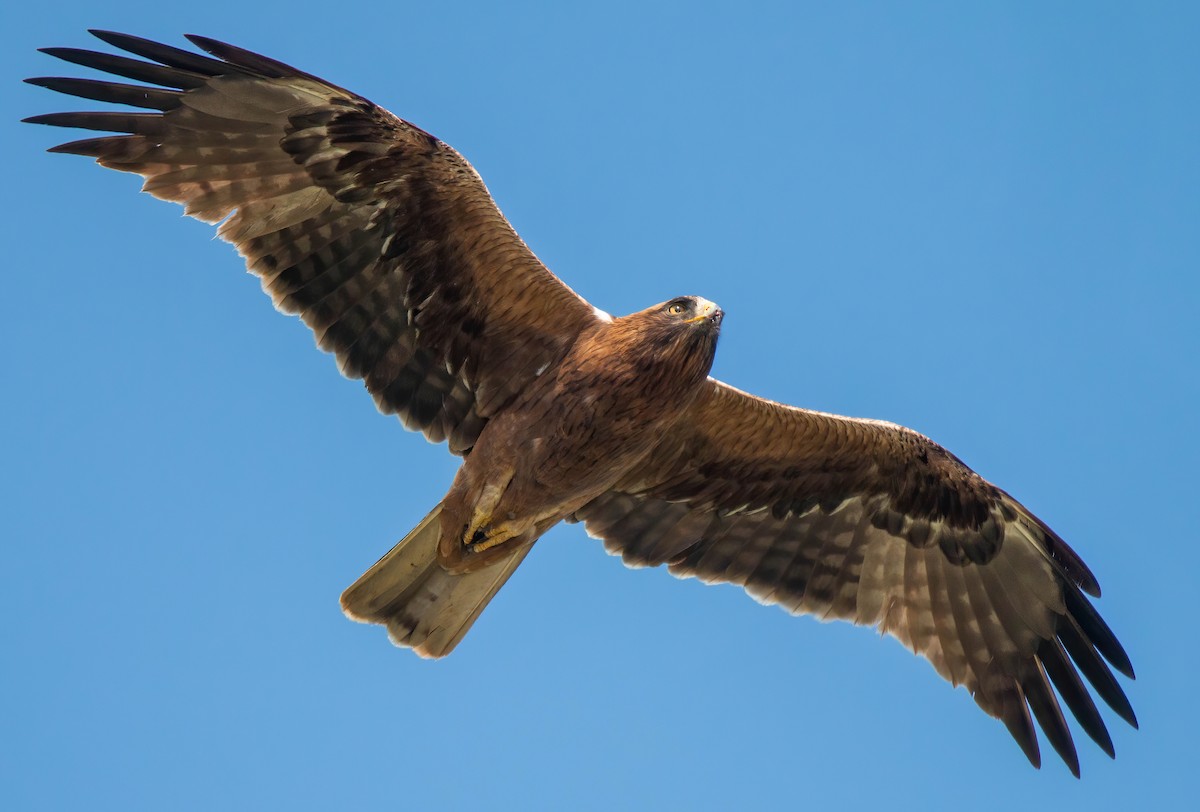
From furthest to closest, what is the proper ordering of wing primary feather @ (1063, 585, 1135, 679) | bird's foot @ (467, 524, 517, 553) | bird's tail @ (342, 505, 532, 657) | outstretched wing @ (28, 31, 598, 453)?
wing primary feather @ (1063, 585, 1135, 679) → bird's tail @ (342, 505, 532, 657) → bird's foot @ (467, 524, 517, 553) → outstretched wing @ (28, 31, 598, 453)

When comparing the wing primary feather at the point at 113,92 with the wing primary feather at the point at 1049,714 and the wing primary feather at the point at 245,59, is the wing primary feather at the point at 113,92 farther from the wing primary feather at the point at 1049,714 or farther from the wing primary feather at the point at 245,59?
the wing primary feather at the point at 1049,714

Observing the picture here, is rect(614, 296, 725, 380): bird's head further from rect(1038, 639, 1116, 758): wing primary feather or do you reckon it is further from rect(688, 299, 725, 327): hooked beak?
rect(1038, 639, 1116, 758): wing primary feather

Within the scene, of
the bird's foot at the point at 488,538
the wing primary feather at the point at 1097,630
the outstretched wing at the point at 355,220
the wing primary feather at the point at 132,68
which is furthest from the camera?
the wing primary feather at the point at 1097,630

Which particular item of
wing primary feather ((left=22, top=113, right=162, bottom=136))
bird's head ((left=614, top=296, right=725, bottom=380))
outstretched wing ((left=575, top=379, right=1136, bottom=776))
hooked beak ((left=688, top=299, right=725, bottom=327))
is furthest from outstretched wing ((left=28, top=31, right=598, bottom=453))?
outstretched wing ((left=575, top=379, right=1136, bottom=776))

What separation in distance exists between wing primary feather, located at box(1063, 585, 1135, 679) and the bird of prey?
2cm

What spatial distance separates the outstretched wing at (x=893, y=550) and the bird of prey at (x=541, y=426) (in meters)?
0.02

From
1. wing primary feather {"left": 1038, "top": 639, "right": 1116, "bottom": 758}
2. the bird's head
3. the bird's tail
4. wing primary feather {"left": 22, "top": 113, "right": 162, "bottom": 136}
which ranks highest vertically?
wing primary feather {"left": 1038, "top": 639, "right": 1116, "bottom": 758}

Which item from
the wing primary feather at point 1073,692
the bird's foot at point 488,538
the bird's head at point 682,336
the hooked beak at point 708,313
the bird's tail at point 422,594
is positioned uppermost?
the wing primary feather at point 1073,692

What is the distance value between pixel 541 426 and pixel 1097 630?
14.4ft

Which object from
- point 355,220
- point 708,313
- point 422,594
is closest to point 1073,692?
point 708,313

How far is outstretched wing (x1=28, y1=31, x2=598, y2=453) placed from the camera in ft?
31.8

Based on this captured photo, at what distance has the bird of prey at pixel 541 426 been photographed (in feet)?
31.8

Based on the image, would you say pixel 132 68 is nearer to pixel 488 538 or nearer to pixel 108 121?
pixel 108 121

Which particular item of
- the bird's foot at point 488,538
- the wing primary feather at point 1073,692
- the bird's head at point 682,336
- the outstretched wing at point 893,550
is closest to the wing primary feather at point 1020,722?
the outstretched wing at point 893,550
